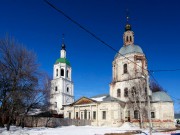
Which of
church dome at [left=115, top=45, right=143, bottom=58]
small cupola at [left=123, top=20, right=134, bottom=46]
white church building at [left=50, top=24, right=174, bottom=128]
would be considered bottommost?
white church building at [left=50, top=24, right=174, bottom=128]

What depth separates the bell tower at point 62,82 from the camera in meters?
62.7

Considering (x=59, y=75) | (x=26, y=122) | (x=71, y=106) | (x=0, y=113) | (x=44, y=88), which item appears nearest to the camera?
(x=0, y=113)

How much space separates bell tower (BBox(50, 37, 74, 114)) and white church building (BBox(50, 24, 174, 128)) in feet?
→ 49.5

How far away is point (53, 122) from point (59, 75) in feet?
90.4

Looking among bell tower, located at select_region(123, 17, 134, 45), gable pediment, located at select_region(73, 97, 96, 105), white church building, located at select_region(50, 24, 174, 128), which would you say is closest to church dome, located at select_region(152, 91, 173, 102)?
white church building, located at select_region(50, 24, 174, 128)

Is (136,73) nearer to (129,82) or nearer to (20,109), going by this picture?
(129,82)

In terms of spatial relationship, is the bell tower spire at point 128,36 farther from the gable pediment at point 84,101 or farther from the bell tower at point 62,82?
the bell tower at point 62,82

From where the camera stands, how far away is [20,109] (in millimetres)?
27484

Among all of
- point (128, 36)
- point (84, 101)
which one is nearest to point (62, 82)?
point (84, 101)

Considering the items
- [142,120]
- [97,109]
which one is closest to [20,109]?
[97,109]

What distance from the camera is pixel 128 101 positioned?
43.4 metres

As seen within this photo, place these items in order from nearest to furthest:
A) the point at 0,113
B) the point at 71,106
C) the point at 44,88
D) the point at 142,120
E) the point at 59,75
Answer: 1. the point at 0,113
2. the point at 44,88
3. the point at 142,120
4. the point at 71,106
5. the point at 59,75

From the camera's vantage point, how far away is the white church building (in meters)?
41.1

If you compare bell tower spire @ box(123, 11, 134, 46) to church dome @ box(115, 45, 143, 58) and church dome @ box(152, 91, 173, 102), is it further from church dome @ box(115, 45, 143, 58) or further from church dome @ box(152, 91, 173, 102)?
church dome @ box(152, 91, 173, 102)
